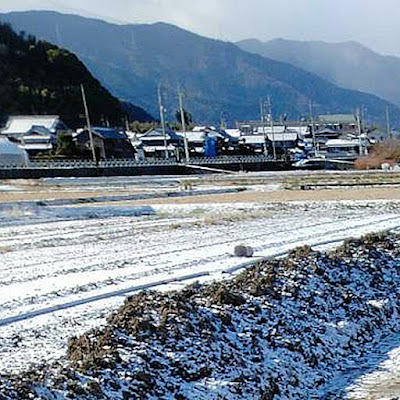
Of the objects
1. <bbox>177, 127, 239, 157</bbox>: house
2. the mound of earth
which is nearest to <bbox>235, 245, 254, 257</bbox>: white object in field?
the mound of earth

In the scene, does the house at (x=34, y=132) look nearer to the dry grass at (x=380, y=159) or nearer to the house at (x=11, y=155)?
the house at (x=11, y=155)

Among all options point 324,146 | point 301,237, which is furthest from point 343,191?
point 324,146

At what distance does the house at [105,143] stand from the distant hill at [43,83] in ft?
57.6

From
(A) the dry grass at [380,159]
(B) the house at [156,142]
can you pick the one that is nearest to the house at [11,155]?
(B) the house at [156,142]

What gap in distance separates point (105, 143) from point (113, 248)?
185ft

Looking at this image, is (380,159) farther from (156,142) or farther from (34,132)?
(34,132)

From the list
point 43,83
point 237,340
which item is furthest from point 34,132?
point 237,340

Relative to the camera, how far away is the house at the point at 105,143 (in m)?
65.8

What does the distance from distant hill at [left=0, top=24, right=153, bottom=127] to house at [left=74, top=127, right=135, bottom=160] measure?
17541 mm

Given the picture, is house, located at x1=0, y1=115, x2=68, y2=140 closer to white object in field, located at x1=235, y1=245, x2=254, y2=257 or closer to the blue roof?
the blue roof

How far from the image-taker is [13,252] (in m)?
12.1

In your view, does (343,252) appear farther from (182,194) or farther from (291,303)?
(182,194)

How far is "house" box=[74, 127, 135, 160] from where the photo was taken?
6581 centimetres

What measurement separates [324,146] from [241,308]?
91796mm
